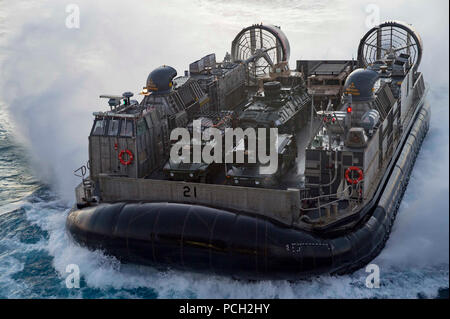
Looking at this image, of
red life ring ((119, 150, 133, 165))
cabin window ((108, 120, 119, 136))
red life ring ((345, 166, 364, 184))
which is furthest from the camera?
cabin window ((108, 120, 119, 136))

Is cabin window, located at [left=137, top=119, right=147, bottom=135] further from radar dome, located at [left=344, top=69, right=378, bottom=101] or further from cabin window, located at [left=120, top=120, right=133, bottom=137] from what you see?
radar dome, located at [left=344, top=69, right=378, bottom=101]

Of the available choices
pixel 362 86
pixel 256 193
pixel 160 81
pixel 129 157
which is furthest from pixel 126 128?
pixel 362 86

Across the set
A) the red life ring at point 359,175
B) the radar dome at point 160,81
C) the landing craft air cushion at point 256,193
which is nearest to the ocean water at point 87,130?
the landing craft air cushion at point 256,193

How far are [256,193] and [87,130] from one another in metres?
9.34

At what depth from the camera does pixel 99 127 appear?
14.4 metres

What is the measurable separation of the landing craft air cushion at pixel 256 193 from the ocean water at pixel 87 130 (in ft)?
1.56

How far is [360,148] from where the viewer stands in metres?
12.8

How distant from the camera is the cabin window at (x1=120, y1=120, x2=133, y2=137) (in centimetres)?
1409

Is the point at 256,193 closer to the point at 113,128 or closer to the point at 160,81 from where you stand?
the point at 113,128

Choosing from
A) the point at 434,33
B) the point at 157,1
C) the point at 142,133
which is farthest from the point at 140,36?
the point at 142,133

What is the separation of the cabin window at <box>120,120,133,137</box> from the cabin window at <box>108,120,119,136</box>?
5.5 inches

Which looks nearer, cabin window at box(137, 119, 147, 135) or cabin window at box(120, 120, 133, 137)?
cabin window at box(120, 120, 133, 137)

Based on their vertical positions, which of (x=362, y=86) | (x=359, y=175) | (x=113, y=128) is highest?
(x=362, y=86)

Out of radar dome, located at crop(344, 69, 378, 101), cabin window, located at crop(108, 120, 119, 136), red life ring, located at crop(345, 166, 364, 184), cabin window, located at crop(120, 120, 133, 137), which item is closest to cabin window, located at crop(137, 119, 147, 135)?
cabin window, located at crop(120, 120, 133, 137)
